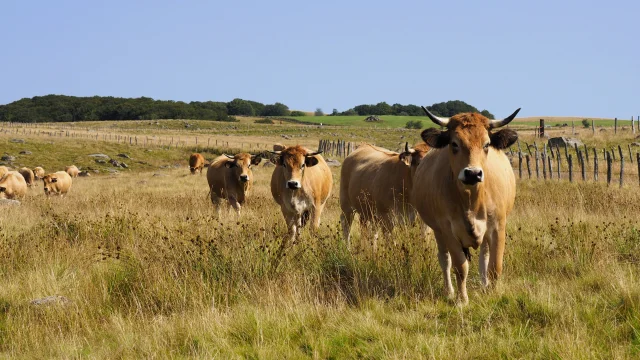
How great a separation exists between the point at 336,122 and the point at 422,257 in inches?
4769

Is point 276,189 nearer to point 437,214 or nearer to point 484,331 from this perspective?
point 437,214

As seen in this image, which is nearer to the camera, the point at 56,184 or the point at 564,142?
the point at 56,184

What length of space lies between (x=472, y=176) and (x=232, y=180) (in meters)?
11.7

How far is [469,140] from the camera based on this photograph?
6172 mm

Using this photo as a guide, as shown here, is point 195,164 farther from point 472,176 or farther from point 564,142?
point 472,176

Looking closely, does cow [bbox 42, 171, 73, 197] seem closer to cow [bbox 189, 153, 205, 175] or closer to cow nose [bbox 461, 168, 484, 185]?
cow [bbox 189, 153, 205, 175]

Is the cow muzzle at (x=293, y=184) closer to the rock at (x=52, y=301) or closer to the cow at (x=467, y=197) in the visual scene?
the cow at (x=467, y=197)

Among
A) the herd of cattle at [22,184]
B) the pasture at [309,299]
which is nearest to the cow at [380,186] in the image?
the pasture at [309,299]

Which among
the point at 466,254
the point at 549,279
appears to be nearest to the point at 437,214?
the point at 466,254

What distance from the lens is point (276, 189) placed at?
1270 centimetres

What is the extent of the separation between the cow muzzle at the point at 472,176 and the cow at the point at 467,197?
47 mm

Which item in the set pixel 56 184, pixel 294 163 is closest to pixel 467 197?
pixel 294 163

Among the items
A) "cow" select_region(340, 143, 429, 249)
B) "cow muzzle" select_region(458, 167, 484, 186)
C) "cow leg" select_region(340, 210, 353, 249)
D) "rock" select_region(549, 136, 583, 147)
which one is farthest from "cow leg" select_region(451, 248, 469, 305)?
"rock" select_region(549, 136, 583, 147)

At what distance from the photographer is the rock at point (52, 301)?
654 centimetres
